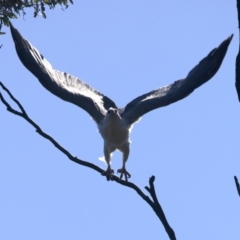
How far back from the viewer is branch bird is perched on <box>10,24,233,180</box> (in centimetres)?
745

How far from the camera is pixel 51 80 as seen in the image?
787cm

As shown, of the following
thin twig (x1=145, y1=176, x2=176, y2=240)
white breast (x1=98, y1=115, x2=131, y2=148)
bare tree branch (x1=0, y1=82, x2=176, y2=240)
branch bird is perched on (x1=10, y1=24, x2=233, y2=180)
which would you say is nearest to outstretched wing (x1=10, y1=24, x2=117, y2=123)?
branch bird is perched on (x1=10, y1=24, x2=233, y2=180)

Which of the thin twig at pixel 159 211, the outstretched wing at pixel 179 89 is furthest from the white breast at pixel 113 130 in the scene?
the thin twig at pixel 159 211

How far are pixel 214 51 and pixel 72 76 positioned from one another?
6.71 feet

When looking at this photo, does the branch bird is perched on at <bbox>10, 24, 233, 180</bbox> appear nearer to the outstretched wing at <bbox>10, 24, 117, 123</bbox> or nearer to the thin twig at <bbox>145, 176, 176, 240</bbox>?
the outstretched wing at <bbox>10, 24, 117, 123</bbox>

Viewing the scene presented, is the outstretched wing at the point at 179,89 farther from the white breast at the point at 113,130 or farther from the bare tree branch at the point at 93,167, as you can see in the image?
the bare tree branch at the point at 93,167

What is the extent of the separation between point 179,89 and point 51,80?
5.06 ft

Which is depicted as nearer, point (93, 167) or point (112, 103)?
point (93, 167)

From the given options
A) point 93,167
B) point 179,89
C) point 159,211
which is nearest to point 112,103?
point 179,89

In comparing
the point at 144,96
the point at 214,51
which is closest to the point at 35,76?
the point at 144,96

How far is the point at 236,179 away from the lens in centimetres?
339

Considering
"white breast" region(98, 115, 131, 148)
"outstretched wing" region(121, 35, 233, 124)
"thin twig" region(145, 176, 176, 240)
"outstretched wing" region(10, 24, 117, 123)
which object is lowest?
"thin twig" region(145, 176, 176, 240)

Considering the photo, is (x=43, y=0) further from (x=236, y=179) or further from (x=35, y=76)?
(x=236, y=179)

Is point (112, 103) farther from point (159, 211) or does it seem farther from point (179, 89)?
point (159, 211)
